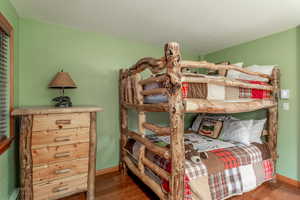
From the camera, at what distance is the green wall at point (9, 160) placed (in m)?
1.38

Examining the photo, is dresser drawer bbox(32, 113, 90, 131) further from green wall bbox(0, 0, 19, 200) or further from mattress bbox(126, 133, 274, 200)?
mattress bbox(126, 133, 274, 200)

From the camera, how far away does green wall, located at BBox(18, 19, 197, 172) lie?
1.94 meters

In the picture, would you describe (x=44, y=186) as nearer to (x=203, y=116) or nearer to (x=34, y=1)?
(x=34, y=1)

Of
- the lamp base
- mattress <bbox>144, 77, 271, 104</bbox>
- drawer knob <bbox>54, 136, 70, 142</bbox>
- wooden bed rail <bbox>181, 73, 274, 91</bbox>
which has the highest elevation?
wooden bed rail <bbox>181, 73, 274, 91</bbox>

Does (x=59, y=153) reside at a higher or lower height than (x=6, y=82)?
lower

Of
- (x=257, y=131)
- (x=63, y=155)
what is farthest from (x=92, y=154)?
(x=257, y=131)

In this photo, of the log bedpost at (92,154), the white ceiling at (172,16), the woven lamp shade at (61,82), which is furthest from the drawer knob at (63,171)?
the white ceiling at (172,16)

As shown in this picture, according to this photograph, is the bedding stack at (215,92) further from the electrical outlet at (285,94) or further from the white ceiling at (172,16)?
the white ceiling at (172,16)

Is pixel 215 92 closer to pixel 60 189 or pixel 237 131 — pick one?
pixel 237 131

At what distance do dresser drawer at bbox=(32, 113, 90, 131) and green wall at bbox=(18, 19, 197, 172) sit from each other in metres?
0.65

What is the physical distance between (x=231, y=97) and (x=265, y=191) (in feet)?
4.67

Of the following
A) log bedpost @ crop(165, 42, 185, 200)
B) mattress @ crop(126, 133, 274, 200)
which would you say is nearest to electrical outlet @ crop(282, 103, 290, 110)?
mattress @ crop(126, 133, 274, 200)

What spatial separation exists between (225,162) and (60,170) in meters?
1.83

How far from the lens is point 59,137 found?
5.12ft
